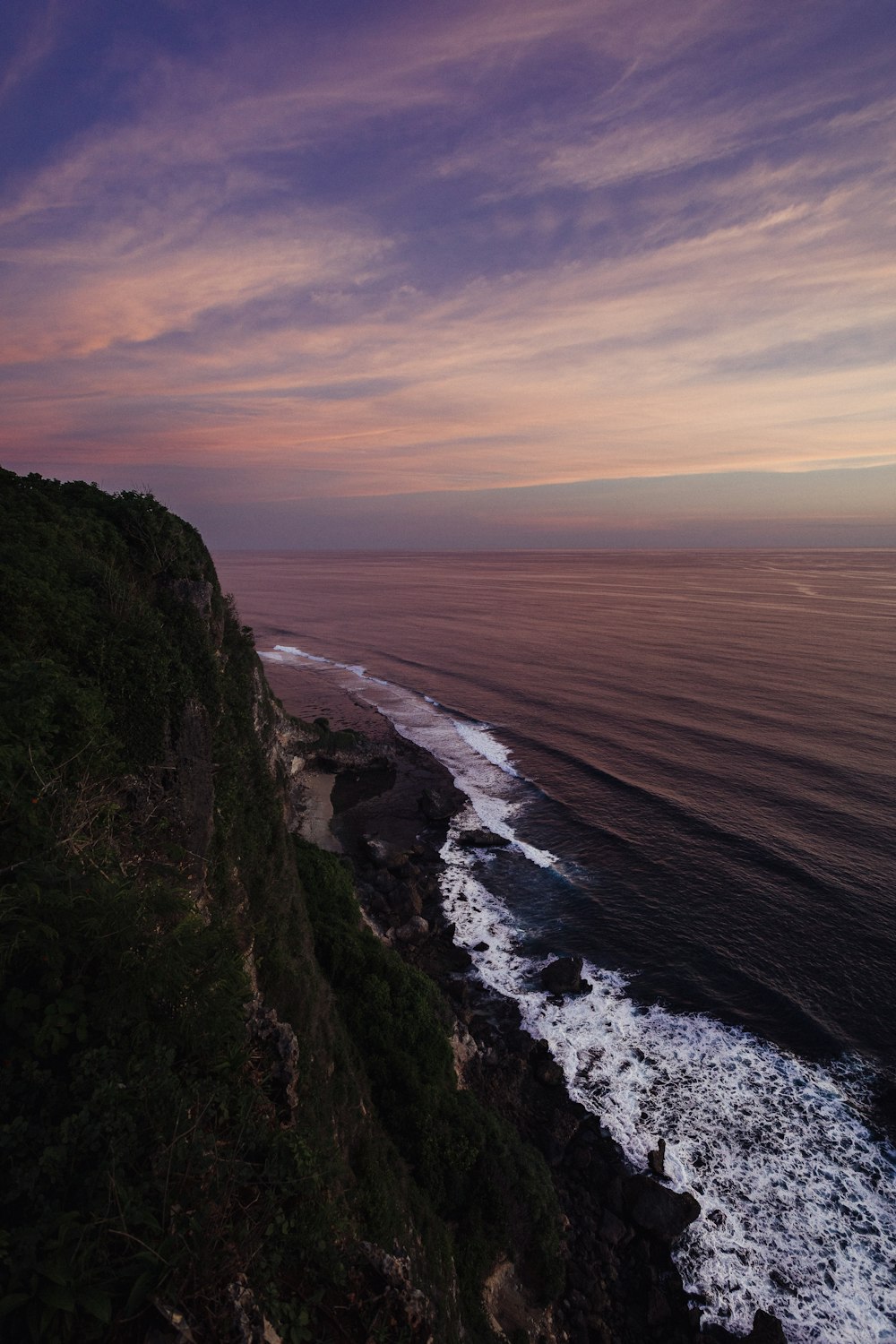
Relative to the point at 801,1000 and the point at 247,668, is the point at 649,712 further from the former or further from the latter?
the point at 247,668

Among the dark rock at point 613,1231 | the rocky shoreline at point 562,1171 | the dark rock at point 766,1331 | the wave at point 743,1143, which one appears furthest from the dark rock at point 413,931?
the dark rock at point 766,1331

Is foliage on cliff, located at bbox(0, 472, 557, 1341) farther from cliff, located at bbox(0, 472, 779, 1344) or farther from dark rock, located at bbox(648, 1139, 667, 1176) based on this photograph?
dark rock, located at bbox(648, 1139, 667, 1176)

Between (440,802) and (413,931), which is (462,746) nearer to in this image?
(440,802)

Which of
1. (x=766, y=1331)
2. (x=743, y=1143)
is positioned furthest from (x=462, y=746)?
(x=766, y=1331)

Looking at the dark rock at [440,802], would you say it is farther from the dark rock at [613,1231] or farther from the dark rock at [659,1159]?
the dark rock at [613,1231]

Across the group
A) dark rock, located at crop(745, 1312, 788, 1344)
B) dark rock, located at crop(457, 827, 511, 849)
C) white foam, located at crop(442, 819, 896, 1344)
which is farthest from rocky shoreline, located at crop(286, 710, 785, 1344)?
dark rock, located at crop(457, 827, 511, 849)

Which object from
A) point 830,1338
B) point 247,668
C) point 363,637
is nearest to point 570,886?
point 830,1338
